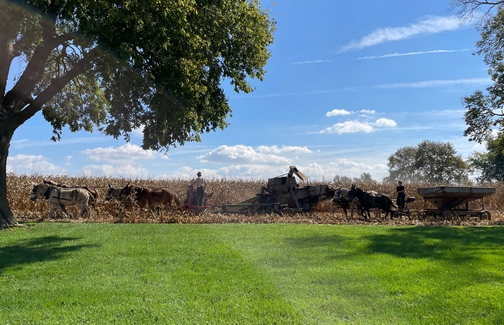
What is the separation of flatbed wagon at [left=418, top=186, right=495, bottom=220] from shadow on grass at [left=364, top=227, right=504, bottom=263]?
5321mm

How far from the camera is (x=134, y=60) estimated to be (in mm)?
12859

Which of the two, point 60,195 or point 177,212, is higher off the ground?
point 60,195

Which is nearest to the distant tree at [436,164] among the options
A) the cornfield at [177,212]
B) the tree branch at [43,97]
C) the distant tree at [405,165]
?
the distant tree at [405,165]

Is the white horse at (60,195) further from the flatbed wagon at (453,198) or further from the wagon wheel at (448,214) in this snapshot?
the wagon wheel at (448,214)

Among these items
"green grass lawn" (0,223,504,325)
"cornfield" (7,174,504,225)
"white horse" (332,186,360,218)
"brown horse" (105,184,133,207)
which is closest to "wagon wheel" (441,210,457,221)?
"cornfield" (7,174,504,225)

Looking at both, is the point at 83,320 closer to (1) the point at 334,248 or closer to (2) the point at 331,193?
(1) the point at 334,248

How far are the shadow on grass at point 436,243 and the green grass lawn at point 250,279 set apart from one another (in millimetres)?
41

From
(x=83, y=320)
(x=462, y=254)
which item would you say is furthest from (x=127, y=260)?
(x=462, y=254)

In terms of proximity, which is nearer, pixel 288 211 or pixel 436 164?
pixel 288 211

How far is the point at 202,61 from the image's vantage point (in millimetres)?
14281

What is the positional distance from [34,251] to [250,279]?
598cm

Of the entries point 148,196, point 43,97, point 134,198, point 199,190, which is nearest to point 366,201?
point 199,190

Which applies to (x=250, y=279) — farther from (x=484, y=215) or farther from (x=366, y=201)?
(x=484, y=215)

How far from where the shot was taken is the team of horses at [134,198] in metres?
18.7
